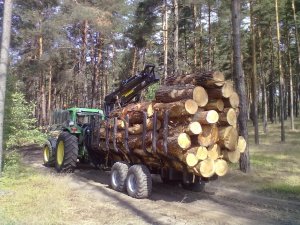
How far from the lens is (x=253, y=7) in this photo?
80.9 feet

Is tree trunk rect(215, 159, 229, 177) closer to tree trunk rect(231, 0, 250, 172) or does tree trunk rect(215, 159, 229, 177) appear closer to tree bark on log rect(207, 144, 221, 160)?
tree bark on log rect(207, 144, 221, 160)

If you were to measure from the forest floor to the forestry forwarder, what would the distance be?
1.10ft

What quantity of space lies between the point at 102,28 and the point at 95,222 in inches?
752

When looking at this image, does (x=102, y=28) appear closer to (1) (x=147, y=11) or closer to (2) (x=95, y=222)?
(1) (x=147, y=11)

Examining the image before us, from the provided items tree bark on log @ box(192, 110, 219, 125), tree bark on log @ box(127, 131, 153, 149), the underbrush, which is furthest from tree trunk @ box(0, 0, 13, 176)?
the underbrush

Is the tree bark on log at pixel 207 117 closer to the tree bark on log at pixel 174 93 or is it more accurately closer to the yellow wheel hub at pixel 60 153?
the tree bark on log at pixel 174 93

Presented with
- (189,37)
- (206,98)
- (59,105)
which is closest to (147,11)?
(189,37)

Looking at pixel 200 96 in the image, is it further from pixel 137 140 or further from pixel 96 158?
pixel 96 158

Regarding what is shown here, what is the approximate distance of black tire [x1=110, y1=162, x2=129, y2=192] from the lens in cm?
987

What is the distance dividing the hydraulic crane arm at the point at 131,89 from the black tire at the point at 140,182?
10.3ft

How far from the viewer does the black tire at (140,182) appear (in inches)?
354

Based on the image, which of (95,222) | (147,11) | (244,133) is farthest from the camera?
(147,11)

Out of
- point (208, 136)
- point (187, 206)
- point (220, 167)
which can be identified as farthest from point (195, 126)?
point (187, 206)

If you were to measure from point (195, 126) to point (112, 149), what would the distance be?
3.56 m
